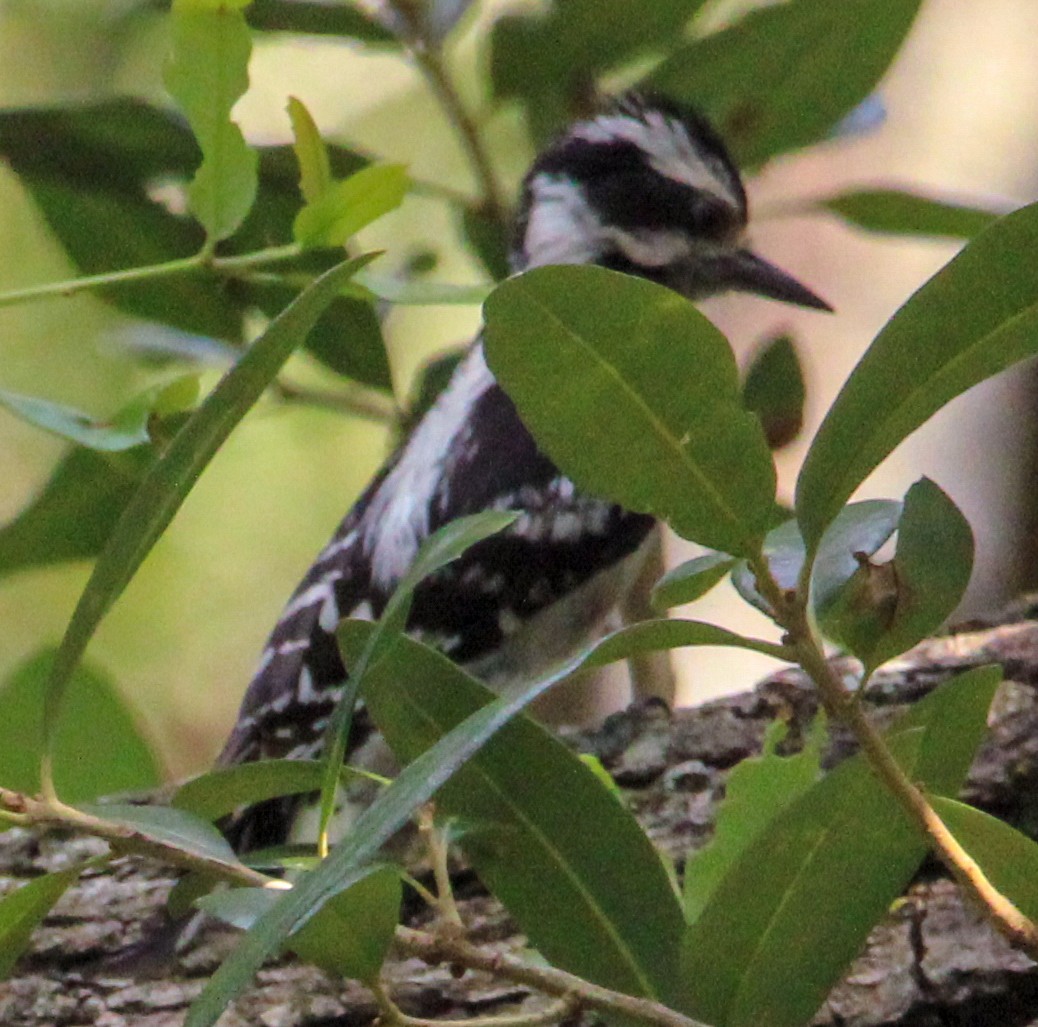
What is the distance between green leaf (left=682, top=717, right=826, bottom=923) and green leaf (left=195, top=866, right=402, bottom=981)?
0.69ft

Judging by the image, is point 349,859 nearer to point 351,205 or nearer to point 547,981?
point 547,981

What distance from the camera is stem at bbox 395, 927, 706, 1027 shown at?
0.75m

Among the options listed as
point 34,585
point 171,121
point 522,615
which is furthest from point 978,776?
point 34,585

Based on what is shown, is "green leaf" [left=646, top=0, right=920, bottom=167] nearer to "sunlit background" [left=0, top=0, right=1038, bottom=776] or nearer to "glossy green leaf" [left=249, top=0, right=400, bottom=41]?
"glossy green leaf" [left=249, top=0, right=400, bottom=41]

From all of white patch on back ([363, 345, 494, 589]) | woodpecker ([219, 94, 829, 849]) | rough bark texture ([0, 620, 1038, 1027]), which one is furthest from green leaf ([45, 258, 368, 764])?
white patch on back ([363, 345, 494, 589])

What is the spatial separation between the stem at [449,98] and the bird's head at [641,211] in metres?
0.28

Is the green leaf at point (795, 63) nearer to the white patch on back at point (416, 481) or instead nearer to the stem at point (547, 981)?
the white patch on back at point (416, 481)

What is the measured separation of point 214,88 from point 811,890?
0.72 metres

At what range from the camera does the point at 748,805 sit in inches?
34.1

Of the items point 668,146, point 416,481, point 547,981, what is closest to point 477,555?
point 416,481

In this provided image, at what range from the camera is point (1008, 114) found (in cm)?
271

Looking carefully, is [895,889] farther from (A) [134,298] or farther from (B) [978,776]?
(A) [134,298]

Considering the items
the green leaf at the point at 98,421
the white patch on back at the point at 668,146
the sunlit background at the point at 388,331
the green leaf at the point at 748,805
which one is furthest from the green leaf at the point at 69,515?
the green leaf at the point at 748,805

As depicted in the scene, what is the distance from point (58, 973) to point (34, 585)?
2.22 m
